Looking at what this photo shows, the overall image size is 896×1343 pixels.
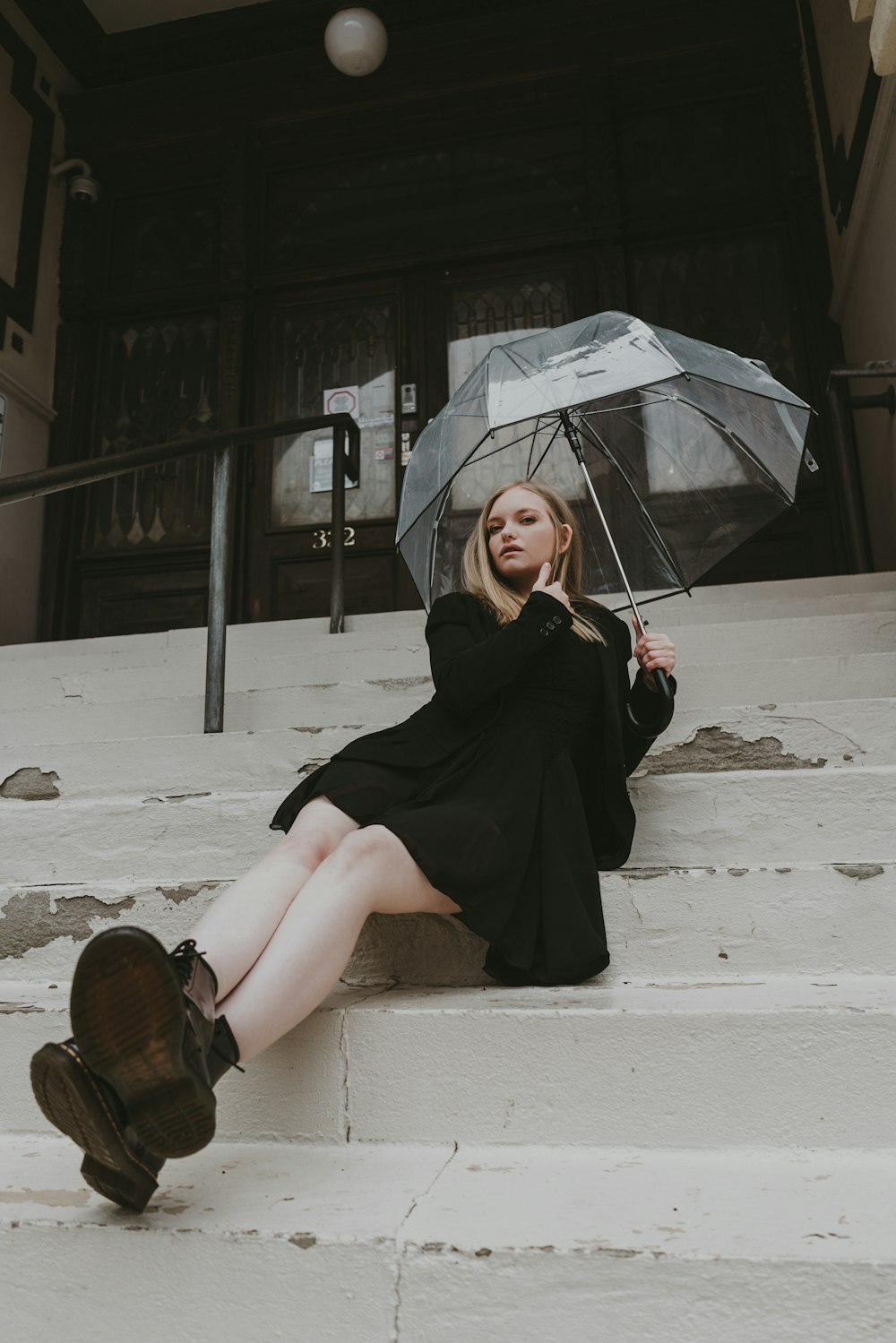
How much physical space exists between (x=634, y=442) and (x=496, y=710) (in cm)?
82

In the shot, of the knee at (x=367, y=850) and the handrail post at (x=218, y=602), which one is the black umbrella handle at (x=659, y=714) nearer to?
the knee at (x=367, y=850)

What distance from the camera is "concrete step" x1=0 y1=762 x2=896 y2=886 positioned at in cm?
169

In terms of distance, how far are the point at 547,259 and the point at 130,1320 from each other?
192 inches

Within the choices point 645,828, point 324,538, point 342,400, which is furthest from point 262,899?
point 342,400

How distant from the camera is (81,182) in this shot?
5328 millimetres

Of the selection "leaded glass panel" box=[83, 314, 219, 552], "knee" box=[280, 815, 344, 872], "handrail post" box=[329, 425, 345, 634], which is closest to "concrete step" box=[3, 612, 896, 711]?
"handrail post" box=[329, 425, 345, 634]

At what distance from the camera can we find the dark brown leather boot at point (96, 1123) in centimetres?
100

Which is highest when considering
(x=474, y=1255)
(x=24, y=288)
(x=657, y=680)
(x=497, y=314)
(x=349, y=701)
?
(x=24, y=288)

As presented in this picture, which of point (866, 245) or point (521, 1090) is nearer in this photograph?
point (521, 1090)

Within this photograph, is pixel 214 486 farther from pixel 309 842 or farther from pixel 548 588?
pixel 309 842

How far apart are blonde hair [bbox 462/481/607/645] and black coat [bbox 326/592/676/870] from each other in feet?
0.30

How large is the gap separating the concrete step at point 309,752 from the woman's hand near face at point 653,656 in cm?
29

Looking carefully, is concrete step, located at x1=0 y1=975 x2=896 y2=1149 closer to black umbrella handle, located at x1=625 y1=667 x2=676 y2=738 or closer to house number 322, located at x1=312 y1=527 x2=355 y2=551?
black umbrella handle, located at x1=625 y1=667 x2=676 y2=738

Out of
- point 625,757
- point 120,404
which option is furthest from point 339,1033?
point 120,404
